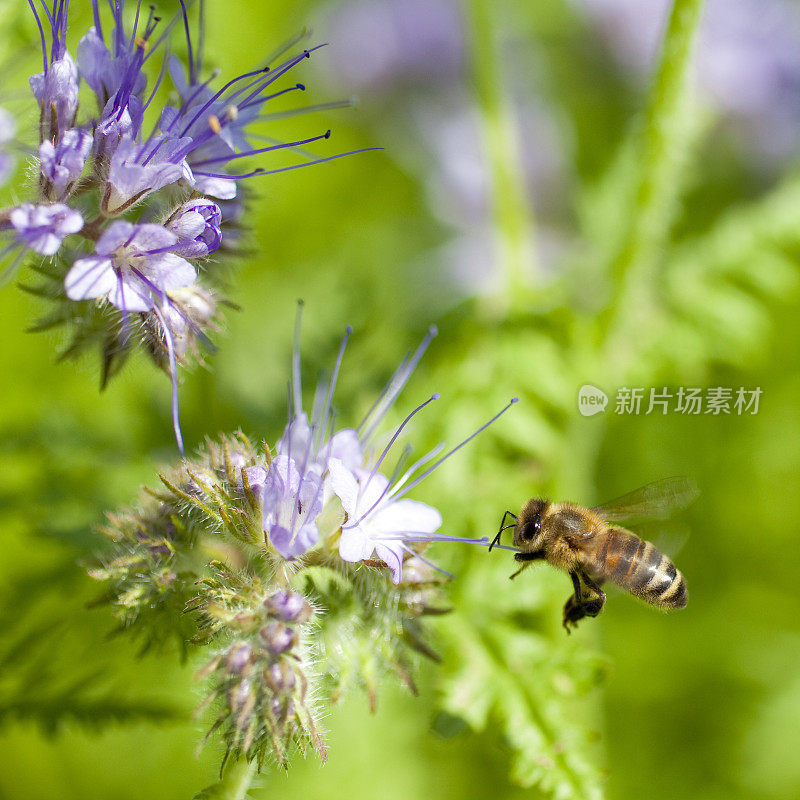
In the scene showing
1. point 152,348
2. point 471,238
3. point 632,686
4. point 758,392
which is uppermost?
point 152,348

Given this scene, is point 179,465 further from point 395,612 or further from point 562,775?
point 562,775

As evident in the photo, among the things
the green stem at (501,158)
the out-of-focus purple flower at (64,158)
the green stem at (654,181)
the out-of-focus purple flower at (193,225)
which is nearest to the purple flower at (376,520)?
the out-of-focus purple flower at (193,225)

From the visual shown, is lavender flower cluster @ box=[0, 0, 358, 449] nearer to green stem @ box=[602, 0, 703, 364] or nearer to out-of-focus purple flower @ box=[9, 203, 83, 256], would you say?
out-of-focus purple flower @ box=[9, 203, 83, 256]

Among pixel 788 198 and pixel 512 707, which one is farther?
pixel 788 198

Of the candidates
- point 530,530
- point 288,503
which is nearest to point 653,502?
point 530,530

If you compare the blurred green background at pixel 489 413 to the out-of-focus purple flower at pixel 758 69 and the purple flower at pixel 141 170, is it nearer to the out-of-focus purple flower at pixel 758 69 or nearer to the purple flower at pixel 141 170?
the out-of-focus purple flower at pixel 758 69

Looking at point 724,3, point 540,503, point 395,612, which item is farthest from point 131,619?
point 724,3
